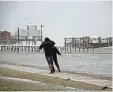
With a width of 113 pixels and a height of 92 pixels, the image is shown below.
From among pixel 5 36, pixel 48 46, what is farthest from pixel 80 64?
pixel 5 36

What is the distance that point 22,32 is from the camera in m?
43.3

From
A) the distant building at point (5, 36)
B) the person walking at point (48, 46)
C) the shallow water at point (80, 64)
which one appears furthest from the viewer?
the distant building at point (5, 36)

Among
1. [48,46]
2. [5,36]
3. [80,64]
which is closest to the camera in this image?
[48,46]

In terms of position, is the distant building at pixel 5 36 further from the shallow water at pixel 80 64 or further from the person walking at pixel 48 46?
the person walking at pixel 48 46

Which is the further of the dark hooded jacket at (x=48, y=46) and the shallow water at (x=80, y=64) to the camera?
the shallow water at (x=80, y=64)

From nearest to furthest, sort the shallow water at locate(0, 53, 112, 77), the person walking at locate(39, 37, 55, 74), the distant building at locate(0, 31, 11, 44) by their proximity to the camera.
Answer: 1. the person walking at locate(39, 37, 55, 74)
2. the shallow water at locate(0, 53, 112, 77)
3. the distant building at locate(0, 31, 11, 44)

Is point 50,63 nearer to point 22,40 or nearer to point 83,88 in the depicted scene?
point 83,88

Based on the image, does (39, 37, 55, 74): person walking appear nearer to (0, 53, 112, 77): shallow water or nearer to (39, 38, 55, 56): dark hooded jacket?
(39, 38, 55, 56): dark hooded jacket

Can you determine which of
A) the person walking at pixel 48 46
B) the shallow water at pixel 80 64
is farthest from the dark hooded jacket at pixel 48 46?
the shallow water at pixel 80 64

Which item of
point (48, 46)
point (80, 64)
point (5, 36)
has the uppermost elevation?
point (5, 36)

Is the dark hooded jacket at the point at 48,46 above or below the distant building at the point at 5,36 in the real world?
below

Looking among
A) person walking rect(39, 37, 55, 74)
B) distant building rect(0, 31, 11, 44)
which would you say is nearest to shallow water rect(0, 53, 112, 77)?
person walking rect(39, 37, 55, 74)

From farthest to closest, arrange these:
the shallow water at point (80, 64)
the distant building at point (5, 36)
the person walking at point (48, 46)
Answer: the distant building at point (5, 36) < the shallow water at point (80, 64) < the person walking at point (48, 46)

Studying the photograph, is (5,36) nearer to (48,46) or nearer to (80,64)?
(80,64)
